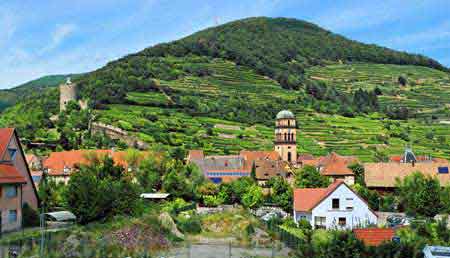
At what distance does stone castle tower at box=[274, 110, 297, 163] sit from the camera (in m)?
107

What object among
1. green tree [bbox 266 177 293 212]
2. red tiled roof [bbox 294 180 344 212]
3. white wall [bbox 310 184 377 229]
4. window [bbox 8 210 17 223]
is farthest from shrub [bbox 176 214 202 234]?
green tree [bbox 266 177 293 212]

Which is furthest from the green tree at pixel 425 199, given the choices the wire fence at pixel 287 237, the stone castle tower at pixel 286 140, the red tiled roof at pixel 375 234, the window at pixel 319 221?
the stone castle tower at pixel 286 140

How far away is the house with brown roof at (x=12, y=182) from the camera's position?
33.5 m

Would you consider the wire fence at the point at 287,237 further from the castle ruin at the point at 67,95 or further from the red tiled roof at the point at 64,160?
the castle ruin at the point at 67,95

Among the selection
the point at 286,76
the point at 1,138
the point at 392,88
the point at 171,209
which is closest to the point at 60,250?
the point at 1,138

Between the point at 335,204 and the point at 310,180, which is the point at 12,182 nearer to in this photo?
the point at 335,204

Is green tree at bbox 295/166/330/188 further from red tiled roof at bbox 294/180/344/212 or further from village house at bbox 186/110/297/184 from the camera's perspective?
village house at bbox 186/110/297/184

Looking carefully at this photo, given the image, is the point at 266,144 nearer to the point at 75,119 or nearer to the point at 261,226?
the point at 75,119

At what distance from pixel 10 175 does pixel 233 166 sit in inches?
2310

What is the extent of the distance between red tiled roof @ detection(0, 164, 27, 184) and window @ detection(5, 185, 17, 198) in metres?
0.44

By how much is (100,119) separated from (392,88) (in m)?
117

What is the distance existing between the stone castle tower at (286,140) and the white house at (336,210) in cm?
5545

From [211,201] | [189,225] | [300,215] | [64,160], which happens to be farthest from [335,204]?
[64,160]

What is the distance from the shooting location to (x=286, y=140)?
352 feet
